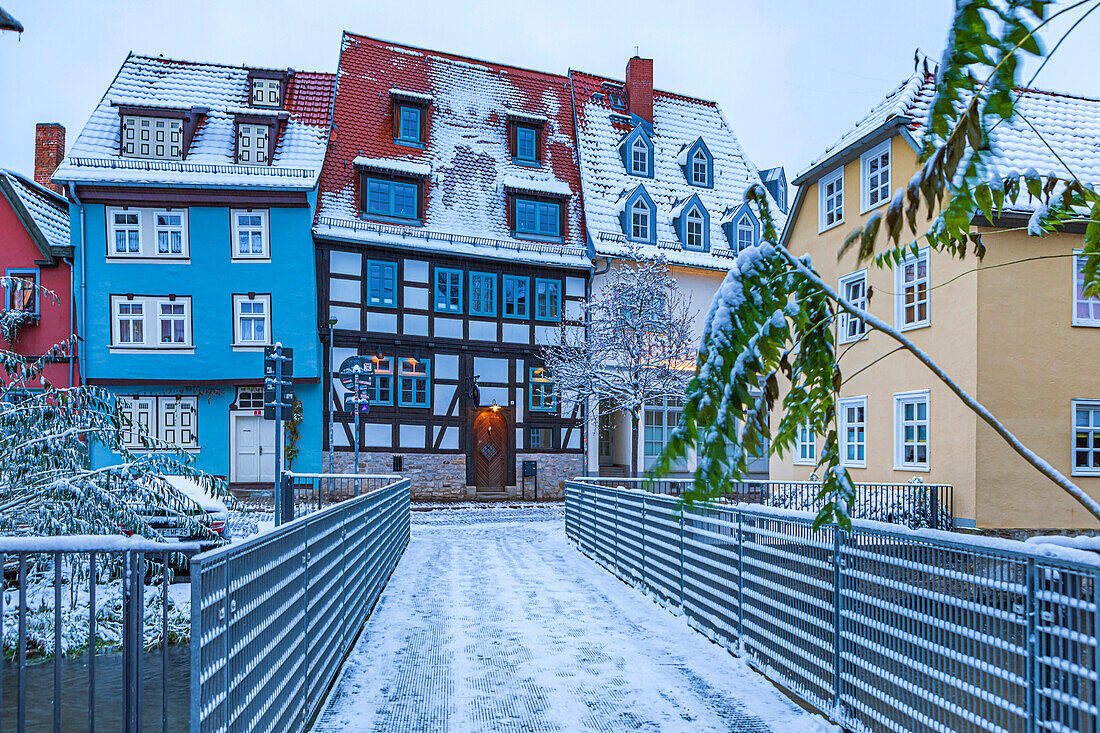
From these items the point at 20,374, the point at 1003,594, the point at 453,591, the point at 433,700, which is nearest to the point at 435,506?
the point at 453,591

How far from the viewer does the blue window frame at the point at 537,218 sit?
29.6 metres

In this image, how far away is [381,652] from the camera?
287 inches

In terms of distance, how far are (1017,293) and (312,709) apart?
15507 millimetres

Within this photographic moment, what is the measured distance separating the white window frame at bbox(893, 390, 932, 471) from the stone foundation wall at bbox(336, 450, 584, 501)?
1264cm

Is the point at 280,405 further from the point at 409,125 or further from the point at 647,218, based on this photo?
the point at 647,218

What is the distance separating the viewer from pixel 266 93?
89.6 feet

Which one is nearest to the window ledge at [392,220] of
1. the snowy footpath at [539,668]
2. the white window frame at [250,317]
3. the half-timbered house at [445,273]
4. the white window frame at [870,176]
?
the half-timbered house at [445,273]

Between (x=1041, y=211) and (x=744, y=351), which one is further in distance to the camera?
(x=1041, y=211)

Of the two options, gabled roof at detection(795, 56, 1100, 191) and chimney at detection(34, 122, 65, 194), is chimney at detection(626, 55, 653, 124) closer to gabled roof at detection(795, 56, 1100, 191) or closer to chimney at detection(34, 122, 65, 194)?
gabled roof at detection(795, 56, 1100, 191)

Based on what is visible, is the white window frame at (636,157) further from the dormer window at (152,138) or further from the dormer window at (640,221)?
the dormer window at (152,138)

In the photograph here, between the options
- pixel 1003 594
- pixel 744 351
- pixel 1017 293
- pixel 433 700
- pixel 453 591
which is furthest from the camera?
pixel 1017 293

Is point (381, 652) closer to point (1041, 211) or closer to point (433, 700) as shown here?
point (433, 700)

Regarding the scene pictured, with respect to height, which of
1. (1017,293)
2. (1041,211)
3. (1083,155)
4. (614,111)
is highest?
(614,111)

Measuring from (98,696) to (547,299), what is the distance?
23.2 m
